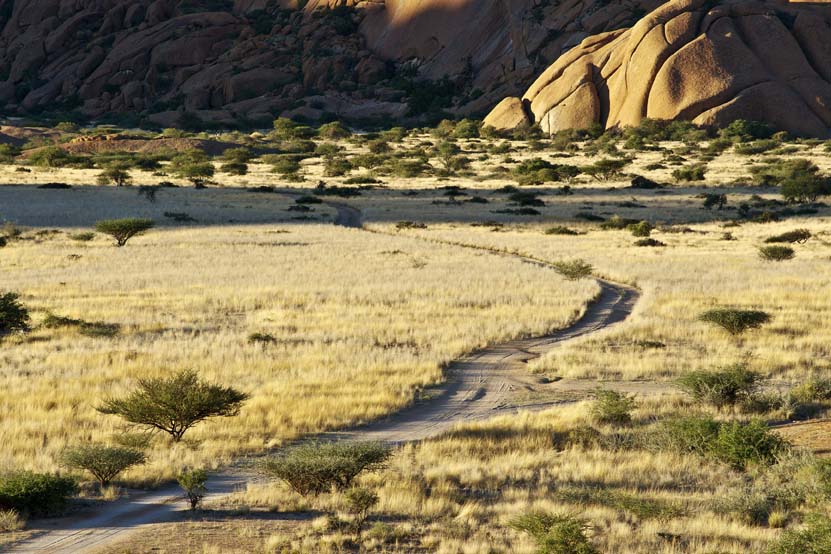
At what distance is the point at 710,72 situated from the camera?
94.2 meters

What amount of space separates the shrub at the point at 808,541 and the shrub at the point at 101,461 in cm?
779

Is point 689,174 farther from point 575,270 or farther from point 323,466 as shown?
point 323,466

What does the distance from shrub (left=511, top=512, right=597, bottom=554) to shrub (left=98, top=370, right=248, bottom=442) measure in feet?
19.3

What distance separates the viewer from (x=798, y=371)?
19594mm

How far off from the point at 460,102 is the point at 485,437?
12093cm

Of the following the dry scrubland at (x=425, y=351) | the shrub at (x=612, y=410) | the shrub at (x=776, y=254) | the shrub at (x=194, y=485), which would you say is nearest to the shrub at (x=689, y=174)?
the dry scrubland at (x=425, y=351)

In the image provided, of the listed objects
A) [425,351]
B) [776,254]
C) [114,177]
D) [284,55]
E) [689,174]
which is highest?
[284,55]

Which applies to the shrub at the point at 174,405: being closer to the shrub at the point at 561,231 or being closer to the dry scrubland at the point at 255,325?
the dry scrubland at the point at 255,325

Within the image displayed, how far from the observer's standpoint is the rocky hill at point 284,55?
131m

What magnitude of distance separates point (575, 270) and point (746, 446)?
20339 millimetres

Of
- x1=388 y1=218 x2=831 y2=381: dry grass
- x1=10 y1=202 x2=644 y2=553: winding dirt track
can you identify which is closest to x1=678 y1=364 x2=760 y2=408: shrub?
x1=10 y1=202 x2=644 y2=553: winding dirt track

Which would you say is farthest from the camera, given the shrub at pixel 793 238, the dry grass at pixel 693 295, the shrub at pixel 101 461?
the shrub at pixel 793 238

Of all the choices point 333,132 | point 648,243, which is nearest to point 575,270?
point 648,243

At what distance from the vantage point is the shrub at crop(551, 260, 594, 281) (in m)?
33.0
